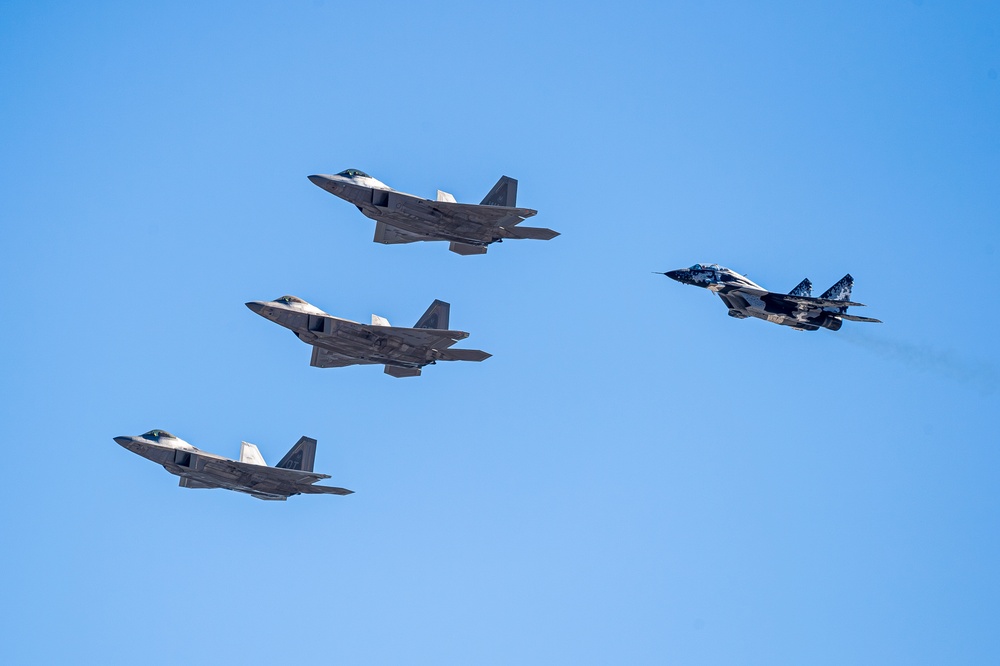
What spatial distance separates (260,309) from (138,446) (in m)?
11.4

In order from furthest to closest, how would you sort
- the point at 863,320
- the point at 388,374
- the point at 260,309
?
the point at 863,320
the point at 388,374
the point at 260,309

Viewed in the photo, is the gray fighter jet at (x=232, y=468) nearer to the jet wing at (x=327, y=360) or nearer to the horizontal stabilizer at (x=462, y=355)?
the jet wing at (x=327, y=360)

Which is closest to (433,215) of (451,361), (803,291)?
(451,361)

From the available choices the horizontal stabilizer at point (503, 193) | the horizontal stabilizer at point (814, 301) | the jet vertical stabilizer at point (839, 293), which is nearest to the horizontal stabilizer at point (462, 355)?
the horizontal stabilizer at point (503, 193)

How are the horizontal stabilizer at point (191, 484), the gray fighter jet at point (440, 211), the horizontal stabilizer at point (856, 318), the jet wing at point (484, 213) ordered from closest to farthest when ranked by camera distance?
the jet wing at point (484, 213), the gray fighter jet at point (440, 211), the horizontal stabilizer at point (191, 484), the horizontal stabilizer at point (856, 318)

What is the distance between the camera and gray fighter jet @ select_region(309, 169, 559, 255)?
62.4m

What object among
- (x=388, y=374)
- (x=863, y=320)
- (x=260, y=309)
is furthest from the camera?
(x=863, y=320)

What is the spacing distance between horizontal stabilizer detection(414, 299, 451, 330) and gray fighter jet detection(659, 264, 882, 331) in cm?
2263

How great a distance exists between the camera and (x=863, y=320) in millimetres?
73750

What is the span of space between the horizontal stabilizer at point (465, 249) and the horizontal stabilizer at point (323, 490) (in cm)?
1533

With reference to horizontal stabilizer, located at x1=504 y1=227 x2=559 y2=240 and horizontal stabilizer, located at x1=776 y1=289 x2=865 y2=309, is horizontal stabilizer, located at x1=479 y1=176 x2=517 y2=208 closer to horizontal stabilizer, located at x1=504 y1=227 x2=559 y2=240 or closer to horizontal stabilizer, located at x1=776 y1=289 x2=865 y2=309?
horizontal stabilizer, located at x1=504 y1=227 x2=559 y2=240

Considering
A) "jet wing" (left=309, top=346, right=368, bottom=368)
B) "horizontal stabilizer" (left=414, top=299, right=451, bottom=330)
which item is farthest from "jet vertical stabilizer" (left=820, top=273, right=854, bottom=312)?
"jet wing" (left=309, top=346, right=368, bottom=368)

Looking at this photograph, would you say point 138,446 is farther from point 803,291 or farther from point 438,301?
point 803,291

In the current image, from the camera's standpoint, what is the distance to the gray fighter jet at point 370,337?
6156 centimetres
